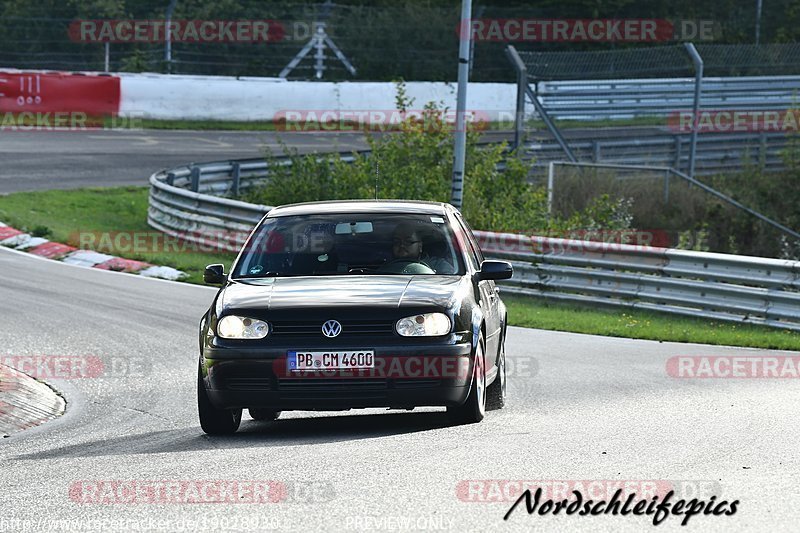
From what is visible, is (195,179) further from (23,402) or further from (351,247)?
(351,247)

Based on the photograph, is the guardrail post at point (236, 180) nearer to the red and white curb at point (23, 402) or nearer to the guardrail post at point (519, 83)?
the guardrail post at point (519, 83)

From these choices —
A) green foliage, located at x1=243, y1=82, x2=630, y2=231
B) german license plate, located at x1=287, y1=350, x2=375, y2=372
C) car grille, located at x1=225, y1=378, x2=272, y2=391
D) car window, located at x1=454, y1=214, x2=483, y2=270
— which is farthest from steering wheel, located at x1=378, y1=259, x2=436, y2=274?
green foliage, located at x1=243, y1=82, x2=630, y2=231

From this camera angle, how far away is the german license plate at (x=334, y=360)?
29.1ft

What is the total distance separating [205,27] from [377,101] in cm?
554

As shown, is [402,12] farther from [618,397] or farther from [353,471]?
[353,471]

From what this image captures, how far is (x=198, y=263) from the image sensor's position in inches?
872

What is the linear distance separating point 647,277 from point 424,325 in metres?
10.2

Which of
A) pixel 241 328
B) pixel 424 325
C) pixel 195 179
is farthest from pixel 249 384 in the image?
pixel 195 179

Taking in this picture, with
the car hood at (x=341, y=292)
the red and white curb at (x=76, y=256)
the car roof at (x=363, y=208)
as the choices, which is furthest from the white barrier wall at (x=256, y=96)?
the car hood at (x=341, y=292)

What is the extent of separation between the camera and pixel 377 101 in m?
41.3

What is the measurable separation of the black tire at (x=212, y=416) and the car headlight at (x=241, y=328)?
1.11 ft

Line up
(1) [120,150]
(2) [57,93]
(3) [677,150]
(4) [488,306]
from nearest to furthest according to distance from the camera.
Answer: (4) [488,306] → (3) [677,150] → (1) [120,150] → (2) [57,93]

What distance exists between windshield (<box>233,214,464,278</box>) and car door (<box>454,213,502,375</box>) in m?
0.31

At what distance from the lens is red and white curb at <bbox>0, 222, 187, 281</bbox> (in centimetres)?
2125
